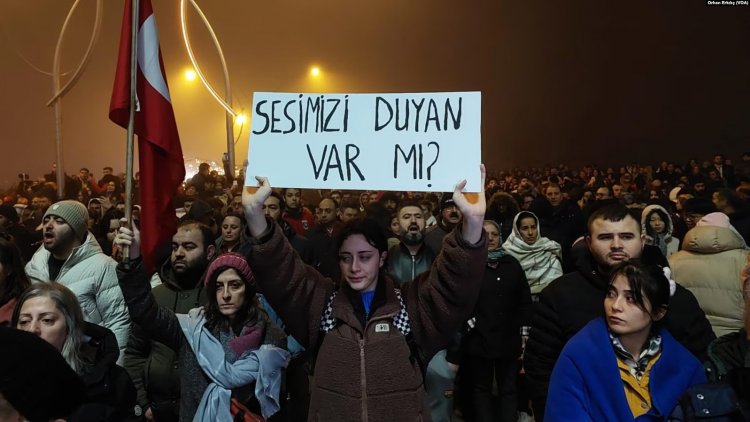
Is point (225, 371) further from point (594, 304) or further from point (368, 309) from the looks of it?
point (594, 304)

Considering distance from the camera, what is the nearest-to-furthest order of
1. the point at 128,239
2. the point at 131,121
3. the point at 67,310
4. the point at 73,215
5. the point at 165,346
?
the point at 67,310, the point at 128,239, the point at 165,346, the point at 131,121, the point at 73,215

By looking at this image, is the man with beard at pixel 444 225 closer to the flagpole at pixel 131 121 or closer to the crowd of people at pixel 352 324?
the crowd of people at pixel 352 324

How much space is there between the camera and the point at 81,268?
4344 millimetres

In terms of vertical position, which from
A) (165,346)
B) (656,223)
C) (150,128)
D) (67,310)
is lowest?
(165,346)

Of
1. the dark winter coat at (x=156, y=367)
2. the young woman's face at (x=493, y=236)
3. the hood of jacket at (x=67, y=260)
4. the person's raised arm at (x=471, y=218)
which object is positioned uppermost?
the person's raised arm at (x=471, y=218)

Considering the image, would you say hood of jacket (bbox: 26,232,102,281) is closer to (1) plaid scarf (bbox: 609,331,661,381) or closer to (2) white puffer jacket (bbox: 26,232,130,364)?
(2) white puffer jacket (bbox: 26,232,130,364)

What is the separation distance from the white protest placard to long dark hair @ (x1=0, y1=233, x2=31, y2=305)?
1.72 metres

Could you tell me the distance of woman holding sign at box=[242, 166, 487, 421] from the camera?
271 cm

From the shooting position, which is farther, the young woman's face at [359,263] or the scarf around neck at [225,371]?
the scarf around neck at [225,371]

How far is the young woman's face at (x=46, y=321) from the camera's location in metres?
2.86

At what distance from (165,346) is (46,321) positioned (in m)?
1.06

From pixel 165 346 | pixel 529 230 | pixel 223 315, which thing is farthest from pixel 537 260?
pixel 165 346

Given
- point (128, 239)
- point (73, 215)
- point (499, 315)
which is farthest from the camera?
point (499, 315)

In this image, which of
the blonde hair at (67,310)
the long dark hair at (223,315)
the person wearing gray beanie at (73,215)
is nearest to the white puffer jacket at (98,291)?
the person wearing gray beanie at (73,215)
